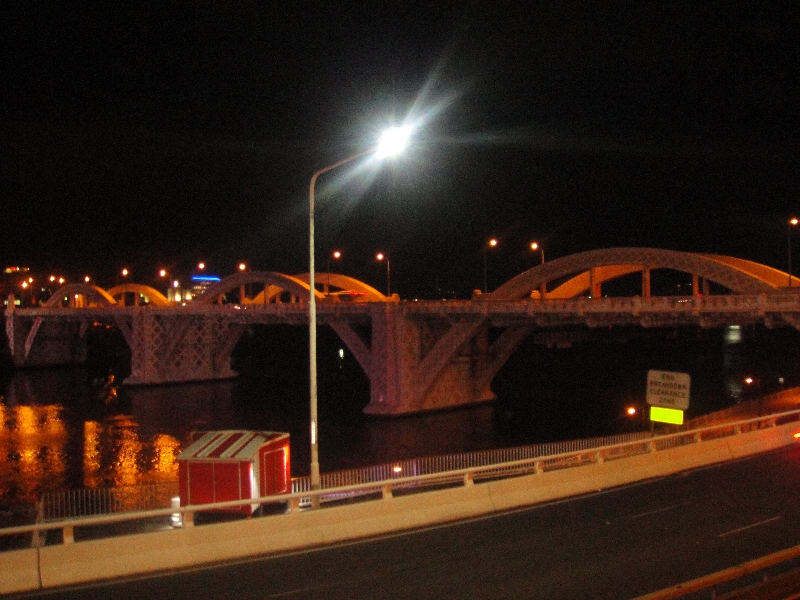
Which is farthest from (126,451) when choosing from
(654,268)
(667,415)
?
(654,268)

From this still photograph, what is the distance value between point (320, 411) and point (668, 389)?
34897 millimetres

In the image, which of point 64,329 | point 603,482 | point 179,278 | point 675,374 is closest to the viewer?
point 603,482

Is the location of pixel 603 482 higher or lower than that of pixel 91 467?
higher

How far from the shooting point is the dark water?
1484 inches

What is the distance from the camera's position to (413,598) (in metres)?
10.2

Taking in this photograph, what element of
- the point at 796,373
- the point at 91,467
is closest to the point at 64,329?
the point at 91,467

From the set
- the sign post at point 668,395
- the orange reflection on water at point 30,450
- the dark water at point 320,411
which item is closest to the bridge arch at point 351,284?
the dark water at point 320,411

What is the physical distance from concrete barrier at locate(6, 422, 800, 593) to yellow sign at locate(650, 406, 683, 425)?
1793 millimetres

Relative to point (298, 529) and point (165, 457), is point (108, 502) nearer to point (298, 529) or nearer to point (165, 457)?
point (298, 529)

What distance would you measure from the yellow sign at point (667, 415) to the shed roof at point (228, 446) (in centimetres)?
1038

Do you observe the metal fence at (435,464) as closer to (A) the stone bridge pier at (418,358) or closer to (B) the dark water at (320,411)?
(B) the dark water at (320,411)

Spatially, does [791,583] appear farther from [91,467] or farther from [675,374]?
[91,467]

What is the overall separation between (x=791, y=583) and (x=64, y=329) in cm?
9775

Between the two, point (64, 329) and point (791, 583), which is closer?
point (791, 583)
